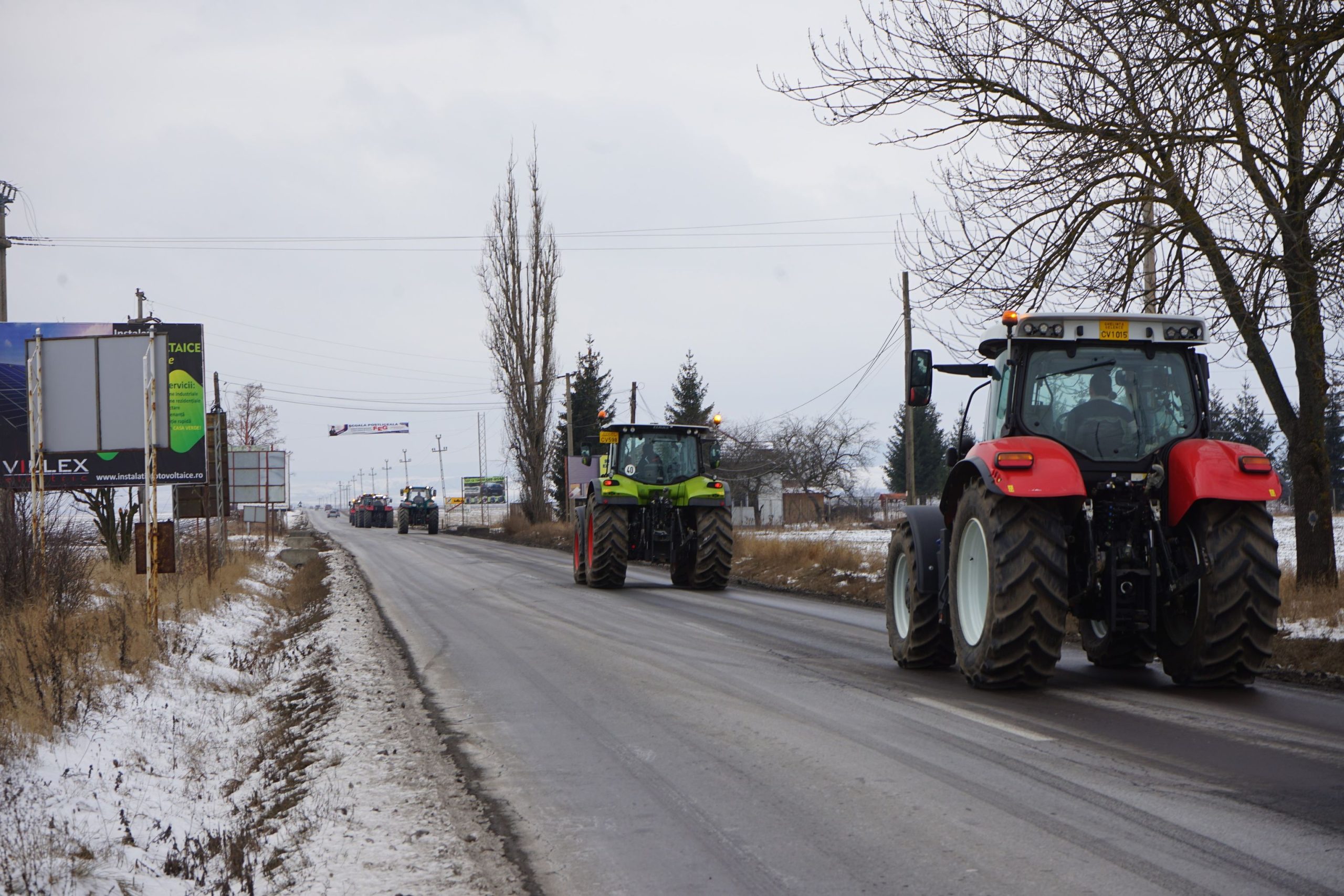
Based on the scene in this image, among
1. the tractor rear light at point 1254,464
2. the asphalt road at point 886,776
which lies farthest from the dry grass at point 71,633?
the tractor rear light at point 1254,464

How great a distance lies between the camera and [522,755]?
646cm

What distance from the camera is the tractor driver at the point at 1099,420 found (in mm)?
8359

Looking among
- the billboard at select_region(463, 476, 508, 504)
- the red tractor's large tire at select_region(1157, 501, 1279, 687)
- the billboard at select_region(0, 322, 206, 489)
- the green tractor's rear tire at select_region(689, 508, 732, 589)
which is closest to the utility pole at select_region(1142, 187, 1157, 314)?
the red tractor's large tire at select_region(1157, 501, 1279, 687)

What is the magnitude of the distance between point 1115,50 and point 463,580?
1623cm

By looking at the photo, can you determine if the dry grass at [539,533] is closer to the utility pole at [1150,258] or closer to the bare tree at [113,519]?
the bare tree at [113,519]

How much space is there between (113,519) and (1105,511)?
19340mm

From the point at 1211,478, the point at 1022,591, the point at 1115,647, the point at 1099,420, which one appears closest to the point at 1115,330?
the point at 1099,420

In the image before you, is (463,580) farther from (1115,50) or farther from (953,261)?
(1115,50)

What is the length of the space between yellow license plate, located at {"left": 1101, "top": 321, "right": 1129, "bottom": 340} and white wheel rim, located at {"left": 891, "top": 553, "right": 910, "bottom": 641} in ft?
8.12

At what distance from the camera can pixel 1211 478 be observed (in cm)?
766

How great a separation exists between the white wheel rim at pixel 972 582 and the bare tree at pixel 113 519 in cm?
1760

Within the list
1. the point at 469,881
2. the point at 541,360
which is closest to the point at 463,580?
the point at 469,881

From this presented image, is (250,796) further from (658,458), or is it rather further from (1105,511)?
(658,458)

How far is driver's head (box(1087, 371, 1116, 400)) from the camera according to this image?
8.48 m
